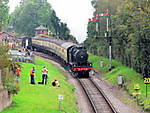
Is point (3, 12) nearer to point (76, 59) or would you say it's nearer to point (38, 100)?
point (76, 59)

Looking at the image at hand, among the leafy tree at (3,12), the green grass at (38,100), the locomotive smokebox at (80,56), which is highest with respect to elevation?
the leafy tree at (3,12)

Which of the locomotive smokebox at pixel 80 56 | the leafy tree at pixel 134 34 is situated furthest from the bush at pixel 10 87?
the locomotive smokebox at pixel 80 56

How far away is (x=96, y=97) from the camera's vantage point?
32.3 metres

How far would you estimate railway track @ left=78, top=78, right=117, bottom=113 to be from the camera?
2736 centimetres

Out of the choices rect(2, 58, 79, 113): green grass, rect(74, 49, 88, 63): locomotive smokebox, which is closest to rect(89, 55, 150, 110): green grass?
rect(74, 49, 88, 63): locomotive smokebox

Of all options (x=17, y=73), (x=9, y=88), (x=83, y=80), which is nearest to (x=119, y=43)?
(x=83, y=80)

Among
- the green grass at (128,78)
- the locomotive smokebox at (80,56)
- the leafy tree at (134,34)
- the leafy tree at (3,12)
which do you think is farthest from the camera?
the leafy tree at (3,12)

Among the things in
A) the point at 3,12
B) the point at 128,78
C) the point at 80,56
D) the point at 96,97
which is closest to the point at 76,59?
the point at 80,56

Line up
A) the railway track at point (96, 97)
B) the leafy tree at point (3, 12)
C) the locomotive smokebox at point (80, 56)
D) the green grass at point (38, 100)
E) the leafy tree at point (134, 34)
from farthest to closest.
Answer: the leafy tree at point (3, 12) → the locomotive smokebox at point (80, 56) → the leafy tree at point (134, 34) → the railway track at point (96, 97) → the green grass at point (38, 100)

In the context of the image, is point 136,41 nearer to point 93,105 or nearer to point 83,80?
point 83,80

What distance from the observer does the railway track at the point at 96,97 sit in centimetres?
2736

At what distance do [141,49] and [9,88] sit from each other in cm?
1870

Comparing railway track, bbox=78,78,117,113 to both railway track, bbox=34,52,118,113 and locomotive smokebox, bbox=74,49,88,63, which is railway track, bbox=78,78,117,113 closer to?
railway track, bbox=34,52,118,113

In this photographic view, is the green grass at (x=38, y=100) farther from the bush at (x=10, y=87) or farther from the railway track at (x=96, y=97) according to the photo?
the railway track at (x=96, y=97)
